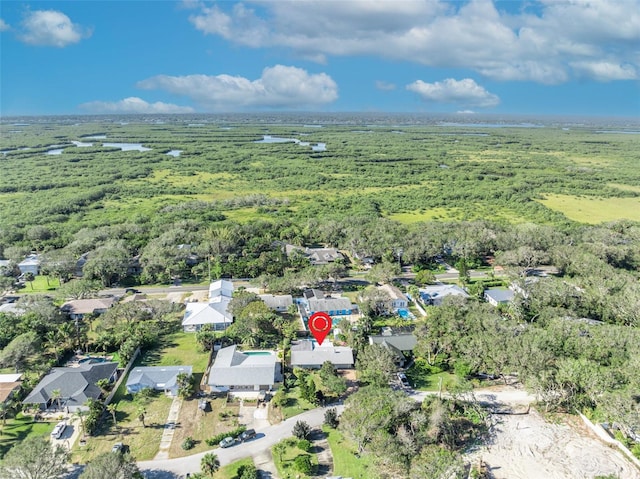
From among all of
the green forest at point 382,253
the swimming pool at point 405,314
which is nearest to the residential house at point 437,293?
the green forest at point 382,253

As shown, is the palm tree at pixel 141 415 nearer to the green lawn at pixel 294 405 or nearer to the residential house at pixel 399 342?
the green lawn at pixel 294 405

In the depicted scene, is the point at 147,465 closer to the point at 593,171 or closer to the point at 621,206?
the point at 621,206

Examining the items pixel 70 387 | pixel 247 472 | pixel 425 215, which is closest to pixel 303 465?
pixel 247 472

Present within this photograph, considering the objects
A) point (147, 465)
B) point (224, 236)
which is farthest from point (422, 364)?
point (224, 236)

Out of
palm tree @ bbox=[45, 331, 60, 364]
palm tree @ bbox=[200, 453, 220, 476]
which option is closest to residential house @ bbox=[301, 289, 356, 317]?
palm tree @ bbox=[200, 453, 220, 476]

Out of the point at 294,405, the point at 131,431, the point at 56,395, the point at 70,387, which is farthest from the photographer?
the point at 294,405

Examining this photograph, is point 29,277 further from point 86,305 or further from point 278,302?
point 278,302
